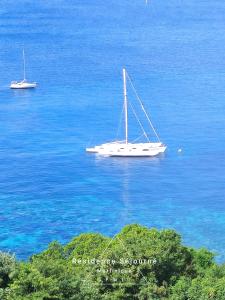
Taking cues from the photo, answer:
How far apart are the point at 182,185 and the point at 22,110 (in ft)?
61.4

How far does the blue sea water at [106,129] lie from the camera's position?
123ft

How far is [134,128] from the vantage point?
165 feet

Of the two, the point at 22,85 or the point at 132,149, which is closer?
the point at 132,149

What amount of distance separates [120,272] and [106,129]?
30438 millimetres

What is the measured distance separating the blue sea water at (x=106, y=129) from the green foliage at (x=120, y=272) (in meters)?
10.6

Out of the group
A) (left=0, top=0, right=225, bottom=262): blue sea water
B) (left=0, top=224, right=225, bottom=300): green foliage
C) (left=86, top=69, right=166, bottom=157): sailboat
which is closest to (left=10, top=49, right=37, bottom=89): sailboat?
Answer: (left=0, top=0, right=225, bottom=262): blue sea water

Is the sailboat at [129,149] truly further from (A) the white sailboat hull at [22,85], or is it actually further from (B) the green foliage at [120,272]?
(B) the green foliage at [120,272]

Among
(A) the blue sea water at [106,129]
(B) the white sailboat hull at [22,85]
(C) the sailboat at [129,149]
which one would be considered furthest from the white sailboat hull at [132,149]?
(B) the white sailboat hull at [22,85]

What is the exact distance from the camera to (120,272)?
20672 millimetres

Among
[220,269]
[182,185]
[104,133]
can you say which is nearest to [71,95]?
[104,133]

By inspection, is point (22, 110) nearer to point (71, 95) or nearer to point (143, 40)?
point (71, 95)

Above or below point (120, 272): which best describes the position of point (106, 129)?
above

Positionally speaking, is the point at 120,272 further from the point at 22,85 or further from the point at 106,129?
the point at 22,85

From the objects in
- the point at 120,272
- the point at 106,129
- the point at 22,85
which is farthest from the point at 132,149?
the point at 120,272
